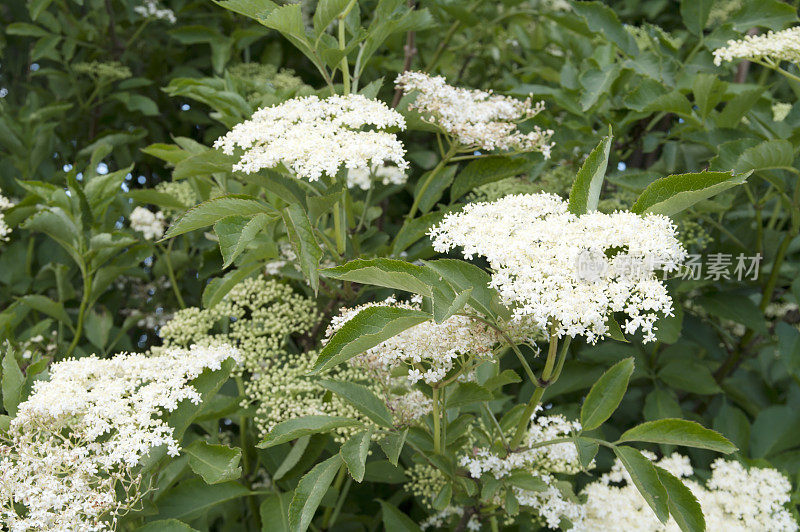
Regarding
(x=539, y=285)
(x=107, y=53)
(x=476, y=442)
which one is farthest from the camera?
(x=107, y=53)

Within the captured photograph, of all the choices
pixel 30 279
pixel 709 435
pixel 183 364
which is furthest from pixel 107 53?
pixel 709 435

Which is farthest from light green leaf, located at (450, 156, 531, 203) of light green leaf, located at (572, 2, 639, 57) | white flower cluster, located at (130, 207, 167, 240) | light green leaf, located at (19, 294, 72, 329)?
light green leaf, located at (19, 294, 72, 329)

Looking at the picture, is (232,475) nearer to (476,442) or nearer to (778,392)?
(476,442)

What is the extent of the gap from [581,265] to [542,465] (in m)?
0.63

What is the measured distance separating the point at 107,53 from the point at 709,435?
2724mm

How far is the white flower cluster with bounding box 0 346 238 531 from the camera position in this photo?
1230 mm

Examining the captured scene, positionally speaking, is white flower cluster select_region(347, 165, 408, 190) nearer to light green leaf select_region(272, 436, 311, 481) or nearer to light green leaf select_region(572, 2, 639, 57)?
light green leaf select_region(572, 2, 639, 57)

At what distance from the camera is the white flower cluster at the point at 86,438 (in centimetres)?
123

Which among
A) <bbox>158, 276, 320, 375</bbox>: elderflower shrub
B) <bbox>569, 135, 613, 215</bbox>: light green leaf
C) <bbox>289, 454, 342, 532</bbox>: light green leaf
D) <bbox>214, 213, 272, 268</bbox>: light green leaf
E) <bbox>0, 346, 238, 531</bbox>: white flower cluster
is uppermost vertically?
<bbox>569, 135, 613, 215</bbox>: light green leaf

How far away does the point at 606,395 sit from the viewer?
1393 millimetres

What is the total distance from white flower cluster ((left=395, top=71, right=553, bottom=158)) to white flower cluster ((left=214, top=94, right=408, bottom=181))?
5.9 inches

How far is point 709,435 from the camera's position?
122 centimetres

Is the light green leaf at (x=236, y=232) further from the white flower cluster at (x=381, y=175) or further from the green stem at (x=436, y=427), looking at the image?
the white flower cluster at (x=381, y=175)

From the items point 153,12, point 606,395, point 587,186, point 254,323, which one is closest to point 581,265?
point 587,186
